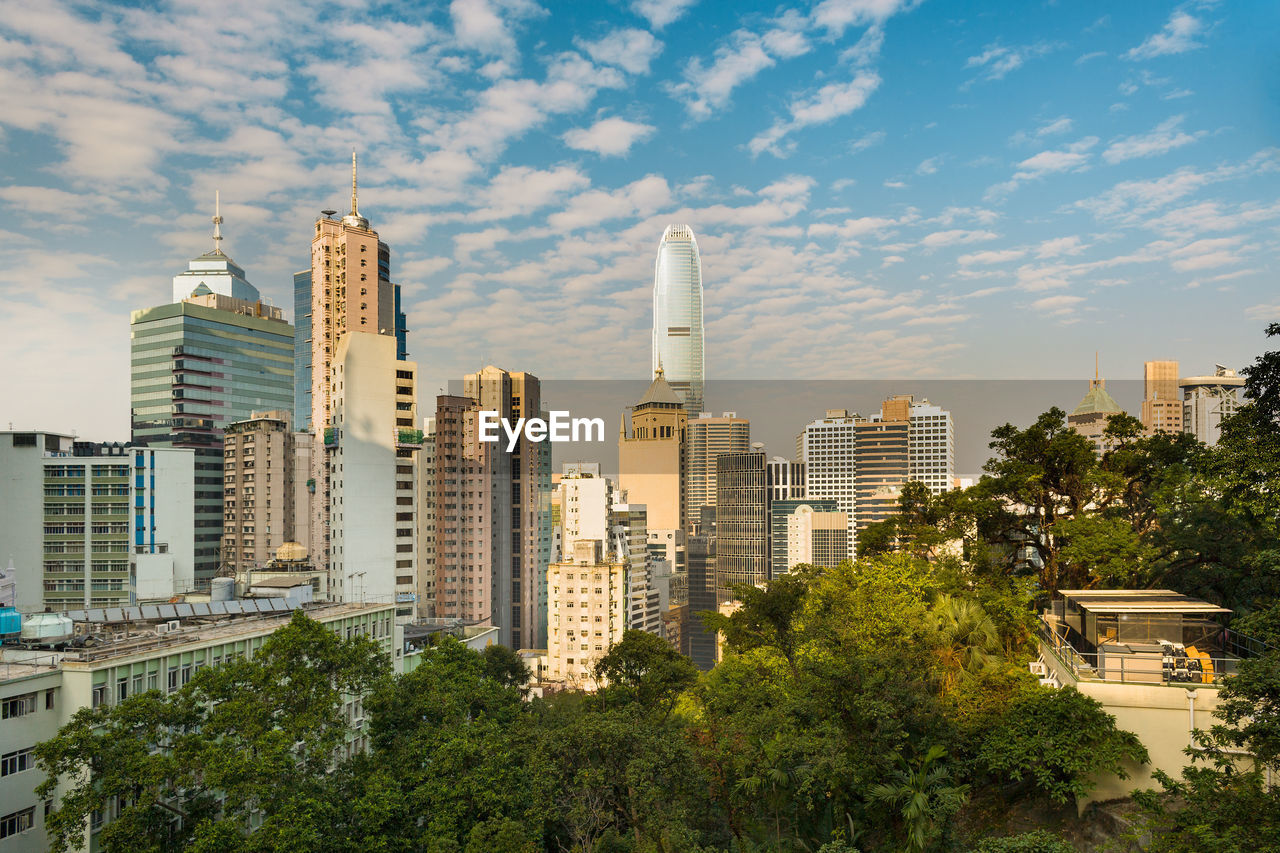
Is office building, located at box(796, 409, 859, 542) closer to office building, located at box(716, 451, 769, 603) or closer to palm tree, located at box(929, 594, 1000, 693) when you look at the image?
office building, located at box(716, 451, 769, 603)

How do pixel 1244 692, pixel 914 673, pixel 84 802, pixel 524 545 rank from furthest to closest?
pixel 524 545 < pixel 914 673 < pixel 84 802 < pixel 1244 692

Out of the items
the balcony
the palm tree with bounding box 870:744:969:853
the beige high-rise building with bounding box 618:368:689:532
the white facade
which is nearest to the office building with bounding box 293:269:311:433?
the beige high-rise building with bounding box 618:368:689:532

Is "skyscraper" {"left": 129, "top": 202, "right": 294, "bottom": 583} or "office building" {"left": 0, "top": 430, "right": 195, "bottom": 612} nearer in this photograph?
"office building" {"left": 0, "top": 430, "right": 195, "bottom": 612}

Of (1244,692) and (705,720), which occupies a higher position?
(1244,692)

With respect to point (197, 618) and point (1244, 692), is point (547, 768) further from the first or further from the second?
point (197, 618)

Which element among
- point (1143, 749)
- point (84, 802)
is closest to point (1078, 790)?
point (1143, 749)

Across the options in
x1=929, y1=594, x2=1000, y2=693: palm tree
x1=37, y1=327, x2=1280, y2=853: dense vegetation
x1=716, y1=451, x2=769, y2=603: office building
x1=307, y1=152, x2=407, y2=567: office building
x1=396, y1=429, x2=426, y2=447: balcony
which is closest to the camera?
x1=37, y1=327, x2=1280, y2=853: dense vegetation

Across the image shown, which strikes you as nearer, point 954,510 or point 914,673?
point 914,673

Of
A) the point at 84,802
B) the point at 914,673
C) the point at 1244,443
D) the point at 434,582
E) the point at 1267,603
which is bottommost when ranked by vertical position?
the point at 434,582
